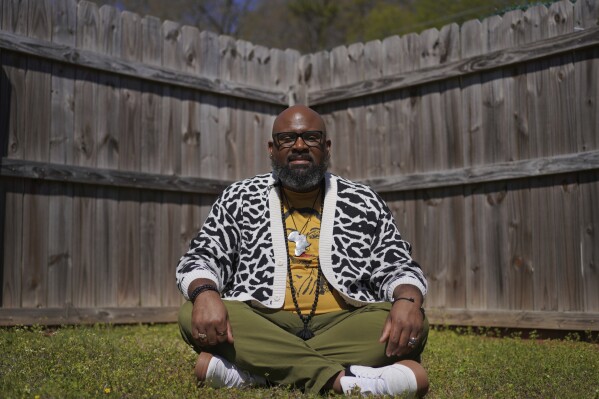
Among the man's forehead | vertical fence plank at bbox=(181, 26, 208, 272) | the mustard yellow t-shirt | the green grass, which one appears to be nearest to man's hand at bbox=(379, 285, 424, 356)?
A: the green grass

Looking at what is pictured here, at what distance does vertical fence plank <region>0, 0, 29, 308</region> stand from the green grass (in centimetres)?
44

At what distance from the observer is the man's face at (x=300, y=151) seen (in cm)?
438

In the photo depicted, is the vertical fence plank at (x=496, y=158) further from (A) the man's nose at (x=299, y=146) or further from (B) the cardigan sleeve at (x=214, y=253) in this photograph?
(B) the cardigan sleeve at (x=214, y=253)

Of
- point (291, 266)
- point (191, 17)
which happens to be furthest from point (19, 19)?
point (191, 17)

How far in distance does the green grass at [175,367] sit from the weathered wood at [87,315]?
0.34 ft

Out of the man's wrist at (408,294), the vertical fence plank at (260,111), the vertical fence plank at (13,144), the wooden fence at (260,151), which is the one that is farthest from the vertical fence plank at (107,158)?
the man's wrist at (408,294)

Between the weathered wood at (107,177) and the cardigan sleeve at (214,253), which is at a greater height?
the weathered wood at (107,177)

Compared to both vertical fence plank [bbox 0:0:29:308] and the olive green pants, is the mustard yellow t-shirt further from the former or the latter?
vertical fence plank [bbox 0:0:29:308]

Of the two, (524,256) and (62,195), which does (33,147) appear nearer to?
(62,195)

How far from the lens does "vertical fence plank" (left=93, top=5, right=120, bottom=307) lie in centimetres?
699

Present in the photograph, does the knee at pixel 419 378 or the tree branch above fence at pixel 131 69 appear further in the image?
the tree branch above fence at pixel 131 69

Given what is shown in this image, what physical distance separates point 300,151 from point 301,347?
1.17 metres

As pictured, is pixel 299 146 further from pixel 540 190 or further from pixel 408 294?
pixel 540 190

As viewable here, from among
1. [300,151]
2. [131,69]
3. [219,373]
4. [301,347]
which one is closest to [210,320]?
[219,373]
